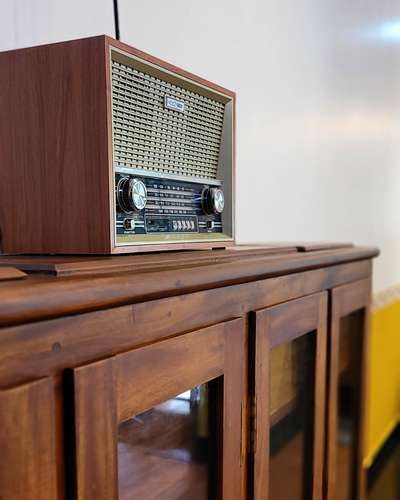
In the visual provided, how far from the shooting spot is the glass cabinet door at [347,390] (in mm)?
1057

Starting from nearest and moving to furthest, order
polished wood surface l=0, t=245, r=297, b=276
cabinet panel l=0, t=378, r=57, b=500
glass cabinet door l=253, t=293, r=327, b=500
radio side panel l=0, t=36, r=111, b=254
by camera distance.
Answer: cabinet panel l=0, t=378, r=57, b=500, polished wood surface l=0, t=245, r=297, b=276, radio side panel l=0, t=36, r=111, b=254, glass cabinet door l=253, t=293, r=327, b=500

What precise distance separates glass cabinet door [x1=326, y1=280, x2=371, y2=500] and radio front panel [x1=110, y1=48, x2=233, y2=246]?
1.16 ft

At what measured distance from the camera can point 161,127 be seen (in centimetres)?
76

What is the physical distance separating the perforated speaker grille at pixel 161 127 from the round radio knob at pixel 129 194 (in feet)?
0.09

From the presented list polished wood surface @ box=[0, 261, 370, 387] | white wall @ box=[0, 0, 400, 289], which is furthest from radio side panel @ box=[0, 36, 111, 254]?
white wall @ box=[0, 0, 400, 289]

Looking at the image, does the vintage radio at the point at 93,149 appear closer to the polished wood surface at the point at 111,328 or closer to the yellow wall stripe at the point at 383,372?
the polished wood surface at the point at 111,328

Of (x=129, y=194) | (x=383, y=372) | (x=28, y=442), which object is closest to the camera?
(x=28, y=442)

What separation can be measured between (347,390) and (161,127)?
→ 0.79 m

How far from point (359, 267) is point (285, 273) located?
16.7 inches

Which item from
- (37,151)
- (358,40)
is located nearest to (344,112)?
(358,40)

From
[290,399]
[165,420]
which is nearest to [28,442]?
[165,420]

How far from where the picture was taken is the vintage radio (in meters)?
0.65

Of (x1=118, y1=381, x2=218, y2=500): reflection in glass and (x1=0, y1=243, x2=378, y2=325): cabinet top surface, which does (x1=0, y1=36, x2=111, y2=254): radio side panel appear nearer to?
(x1=0, y1=243, x2=378, y2=325): cabinet top surface

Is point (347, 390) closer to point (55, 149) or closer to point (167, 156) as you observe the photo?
point (167, 156)
